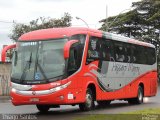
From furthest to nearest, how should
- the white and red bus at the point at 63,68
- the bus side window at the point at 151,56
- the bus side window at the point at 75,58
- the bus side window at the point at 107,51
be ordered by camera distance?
the bus side window at the point at 151,56
the bus side window at the point at 107,51
the bus side window at the point at 75,58
the white and red bus at the point at 63,68

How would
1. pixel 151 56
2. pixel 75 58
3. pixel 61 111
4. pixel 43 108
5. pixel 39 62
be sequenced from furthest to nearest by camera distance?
1. pixel 151 56
2. pixel 61 111
3. pixel 43 108
4. pixel 75 58
5. pixel 39 62

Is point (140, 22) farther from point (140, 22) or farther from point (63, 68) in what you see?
point (63, 68)

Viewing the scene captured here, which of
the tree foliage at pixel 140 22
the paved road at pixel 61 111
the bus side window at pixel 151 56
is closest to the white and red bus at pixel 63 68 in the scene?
the paved road at pixel 61 111

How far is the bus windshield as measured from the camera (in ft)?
56.0

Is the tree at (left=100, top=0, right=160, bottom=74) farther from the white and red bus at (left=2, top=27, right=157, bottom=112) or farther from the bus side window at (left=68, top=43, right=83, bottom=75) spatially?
the bus side window at (left=68, top=43, right=83, bottom=75)

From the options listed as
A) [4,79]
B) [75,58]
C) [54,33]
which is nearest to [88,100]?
[75,58]

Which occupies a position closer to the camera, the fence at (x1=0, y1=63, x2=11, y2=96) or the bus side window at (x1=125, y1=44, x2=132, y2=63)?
the bus side window at (x1=125, y1=44, x2=132, y2=63)

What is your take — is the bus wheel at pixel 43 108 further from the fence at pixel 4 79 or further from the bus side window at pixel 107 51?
the fence at pixel 4 79

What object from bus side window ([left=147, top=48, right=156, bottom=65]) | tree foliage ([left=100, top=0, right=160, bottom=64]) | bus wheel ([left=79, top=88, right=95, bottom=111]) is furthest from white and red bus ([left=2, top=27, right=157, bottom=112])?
tree foliage ([left=100, top=0, right=160, bottom=64])

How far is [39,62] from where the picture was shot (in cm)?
1733

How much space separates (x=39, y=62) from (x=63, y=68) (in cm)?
92

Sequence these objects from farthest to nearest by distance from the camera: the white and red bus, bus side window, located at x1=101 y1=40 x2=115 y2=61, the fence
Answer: the fence
bus side window, located at x1=101 y1=40 x2=115 y2=61
the white and red bus

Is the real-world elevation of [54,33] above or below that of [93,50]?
above

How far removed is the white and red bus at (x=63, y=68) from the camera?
16969mm
